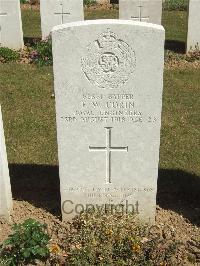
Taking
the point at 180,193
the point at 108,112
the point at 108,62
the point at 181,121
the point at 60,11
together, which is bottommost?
the point at 180,193

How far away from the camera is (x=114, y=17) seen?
1564cm

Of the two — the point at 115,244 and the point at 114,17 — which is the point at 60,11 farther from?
the point at 115,244

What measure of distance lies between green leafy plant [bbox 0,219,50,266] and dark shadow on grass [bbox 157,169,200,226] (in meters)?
1.72

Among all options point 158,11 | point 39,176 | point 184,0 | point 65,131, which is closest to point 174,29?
point 158,11

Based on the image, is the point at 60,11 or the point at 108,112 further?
the point at 60,11

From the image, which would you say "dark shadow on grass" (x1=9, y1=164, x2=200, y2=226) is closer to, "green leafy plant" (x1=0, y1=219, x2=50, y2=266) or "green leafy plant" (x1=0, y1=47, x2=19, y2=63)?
"green leafy plant" (x1=0, y1=219, x2=50, y2=266)

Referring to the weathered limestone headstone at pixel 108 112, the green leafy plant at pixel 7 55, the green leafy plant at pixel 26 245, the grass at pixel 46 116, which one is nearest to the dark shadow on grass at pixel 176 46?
the grass at pixel 46 116

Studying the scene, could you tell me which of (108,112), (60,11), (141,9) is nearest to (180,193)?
(108,112)

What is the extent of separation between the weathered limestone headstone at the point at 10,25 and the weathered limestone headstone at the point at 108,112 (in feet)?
24.3

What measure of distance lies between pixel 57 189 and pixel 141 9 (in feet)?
22.7

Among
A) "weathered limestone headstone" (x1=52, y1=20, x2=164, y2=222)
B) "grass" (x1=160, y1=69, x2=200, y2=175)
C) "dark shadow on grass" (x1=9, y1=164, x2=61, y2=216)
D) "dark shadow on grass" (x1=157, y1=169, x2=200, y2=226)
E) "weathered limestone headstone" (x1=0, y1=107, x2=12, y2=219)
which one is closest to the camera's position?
"weathered limestone headstone" (x1=52, y1=20, x2=164, y2=222)

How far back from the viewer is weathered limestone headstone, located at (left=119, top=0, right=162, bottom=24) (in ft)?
36.9

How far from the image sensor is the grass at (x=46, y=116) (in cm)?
674

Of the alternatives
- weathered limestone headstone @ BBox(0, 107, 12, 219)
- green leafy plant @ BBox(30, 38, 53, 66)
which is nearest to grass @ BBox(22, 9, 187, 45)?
green leafy plant @ BBox(30, 38, 53, 66)
